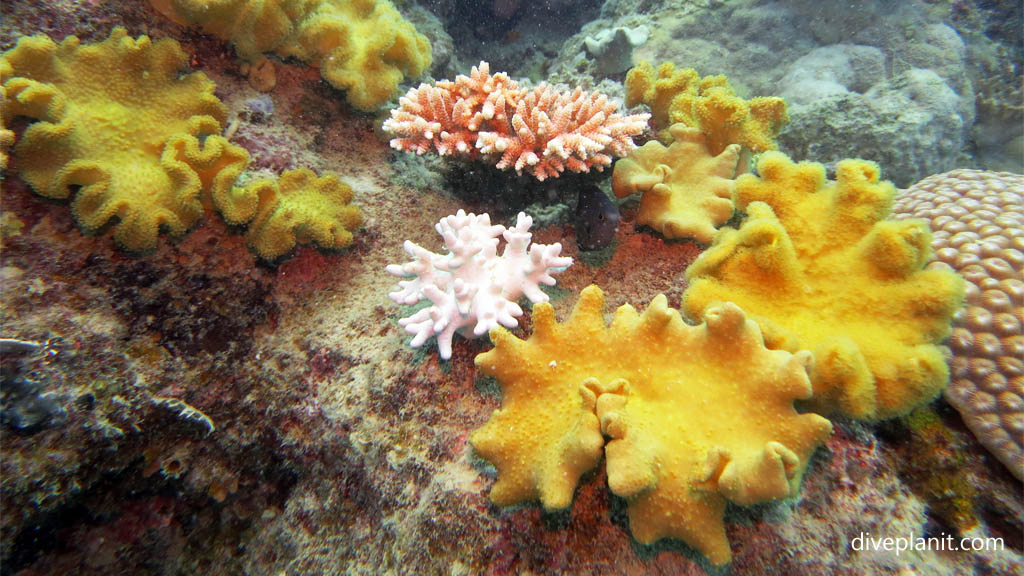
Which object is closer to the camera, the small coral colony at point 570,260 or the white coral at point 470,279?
the small coral colony at point 570,260

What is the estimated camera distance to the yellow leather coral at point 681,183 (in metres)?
2.74

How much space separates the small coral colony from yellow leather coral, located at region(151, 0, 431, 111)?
17mm

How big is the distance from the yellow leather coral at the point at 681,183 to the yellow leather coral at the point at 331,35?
189cm

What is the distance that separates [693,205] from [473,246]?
4.98 ft

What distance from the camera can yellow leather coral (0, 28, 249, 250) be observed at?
2238 millimetres

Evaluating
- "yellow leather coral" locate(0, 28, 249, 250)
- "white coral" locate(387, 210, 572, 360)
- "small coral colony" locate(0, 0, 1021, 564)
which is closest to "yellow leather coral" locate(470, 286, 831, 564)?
"small coral colony" locate(0, 0, 1021, 564)

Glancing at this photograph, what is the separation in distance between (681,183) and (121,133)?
340 centimetres

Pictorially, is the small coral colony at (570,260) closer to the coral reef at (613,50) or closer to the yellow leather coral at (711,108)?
the yellow leather coral at (711,108)

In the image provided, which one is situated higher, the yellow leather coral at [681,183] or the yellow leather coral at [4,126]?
the yellow leather coral at [4,126]

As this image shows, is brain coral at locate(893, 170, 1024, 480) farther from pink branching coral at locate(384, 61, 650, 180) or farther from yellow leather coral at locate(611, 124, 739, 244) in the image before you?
pink branching coral at locate(384, 61, 650, 180)

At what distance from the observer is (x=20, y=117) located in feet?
7.58

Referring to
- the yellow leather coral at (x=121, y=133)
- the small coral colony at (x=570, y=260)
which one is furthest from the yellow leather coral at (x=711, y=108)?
the yellow leather coral at (x=121, y=133)

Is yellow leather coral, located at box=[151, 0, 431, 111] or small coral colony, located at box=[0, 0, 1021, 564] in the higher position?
yellow leather coral, located at box=[151, 0, 431, 111]

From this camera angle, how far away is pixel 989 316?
2.20 metres
